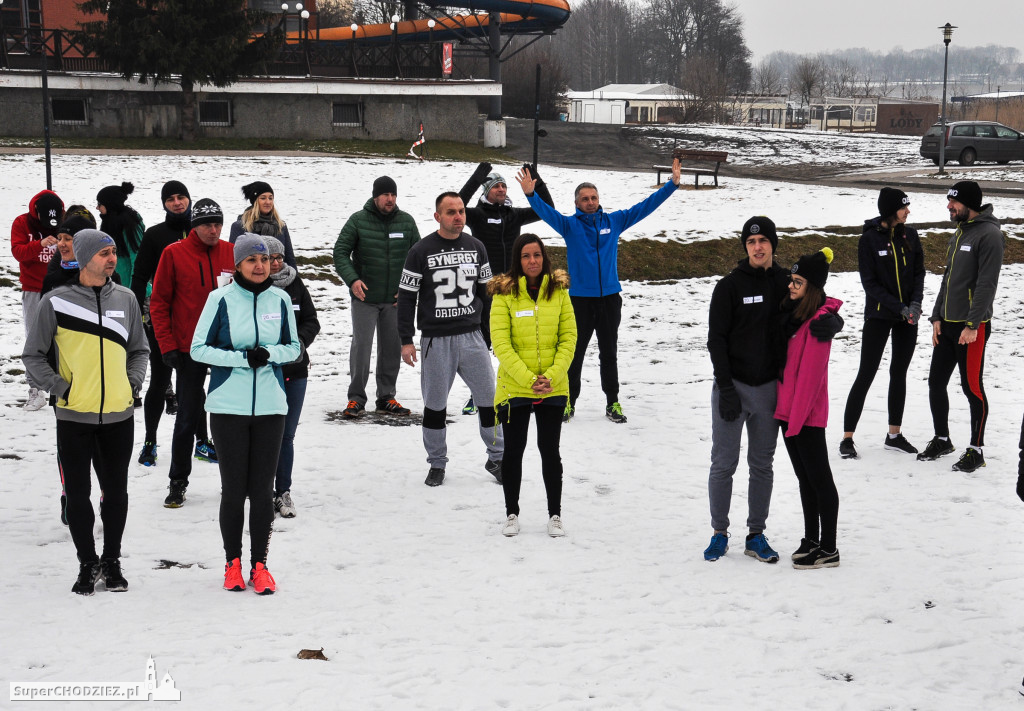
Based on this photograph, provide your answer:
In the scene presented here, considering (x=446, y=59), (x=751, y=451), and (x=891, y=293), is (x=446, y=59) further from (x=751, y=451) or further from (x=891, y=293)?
(x=751, y=451)

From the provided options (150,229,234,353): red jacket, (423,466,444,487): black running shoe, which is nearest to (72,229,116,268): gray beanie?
(150,229,234,353): red jacket

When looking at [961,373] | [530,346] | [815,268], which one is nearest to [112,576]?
[530,346]

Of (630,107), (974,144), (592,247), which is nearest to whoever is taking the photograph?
(592,247)

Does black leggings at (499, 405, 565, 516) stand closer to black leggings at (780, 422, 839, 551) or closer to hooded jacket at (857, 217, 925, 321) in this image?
black leggings at (780, 422, 839, 551)

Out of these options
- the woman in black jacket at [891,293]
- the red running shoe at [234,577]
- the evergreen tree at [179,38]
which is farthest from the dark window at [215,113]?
the red running shoe at [234,577]

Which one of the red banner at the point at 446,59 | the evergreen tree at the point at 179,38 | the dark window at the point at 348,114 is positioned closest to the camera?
the evergreen tree at the point at 179,38

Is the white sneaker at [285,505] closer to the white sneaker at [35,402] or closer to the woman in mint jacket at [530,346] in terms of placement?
the woman in mint jacket at [530,346]

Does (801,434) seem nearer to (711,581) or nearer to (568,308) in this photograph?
(711,581)

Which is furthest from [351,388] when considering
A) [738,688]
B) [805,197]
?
[805,197]

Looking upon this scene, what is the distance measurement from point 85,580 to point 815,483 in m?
4.10

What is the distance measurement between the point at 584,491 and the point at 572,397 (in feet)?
6.49

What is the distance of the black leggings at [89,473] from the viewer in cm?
533

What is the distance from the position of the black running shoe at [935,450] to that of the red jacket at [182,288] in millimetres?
5456

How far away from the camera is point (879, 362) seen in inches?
324
